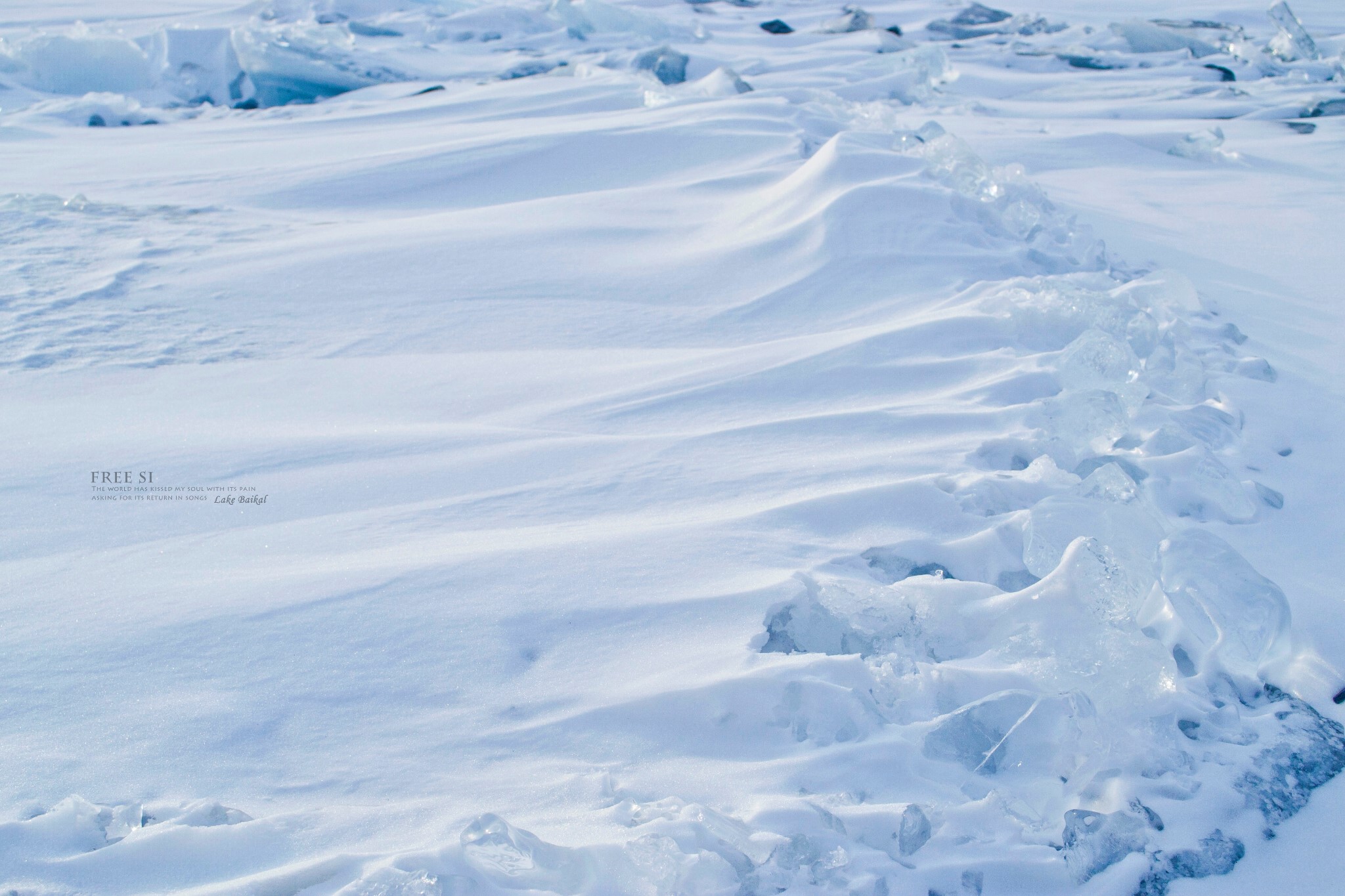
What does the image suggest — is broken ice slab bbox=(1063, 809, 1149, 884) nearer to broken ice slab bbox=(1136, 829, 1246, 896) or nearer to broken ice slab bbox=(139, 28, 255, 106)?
broken ice slab bbox=(1136, 829, 1246, 896)

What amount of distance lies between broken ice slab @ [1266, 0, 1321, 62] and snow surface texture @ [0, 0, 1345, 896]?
3241mm

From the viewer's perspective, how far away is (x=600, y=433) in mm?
2080

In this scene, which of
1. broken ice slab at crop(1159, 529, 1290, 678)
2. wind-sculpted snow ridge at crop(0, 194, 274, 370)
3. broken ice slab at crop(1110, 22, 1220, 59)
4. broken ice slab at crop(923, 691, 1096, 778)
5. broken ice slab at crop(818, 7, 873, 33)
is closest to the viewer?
broken ice slab at crop(923, 691, 1096, 778)

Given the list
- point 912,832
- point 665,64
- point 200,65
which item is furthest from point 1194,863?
point 200,65

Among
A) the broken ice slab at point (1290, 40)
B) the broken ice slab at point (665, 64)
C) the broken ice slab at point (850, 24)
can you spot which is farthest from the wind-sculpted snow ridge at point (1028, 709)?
the broken ice slab at point (850, 24)

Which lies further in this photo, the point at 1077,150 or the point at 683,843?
the point at 1077,150

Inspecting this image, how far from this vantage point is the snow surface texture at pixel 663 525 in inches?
47.6

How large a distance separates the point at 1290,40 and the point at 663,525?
22.7 feet

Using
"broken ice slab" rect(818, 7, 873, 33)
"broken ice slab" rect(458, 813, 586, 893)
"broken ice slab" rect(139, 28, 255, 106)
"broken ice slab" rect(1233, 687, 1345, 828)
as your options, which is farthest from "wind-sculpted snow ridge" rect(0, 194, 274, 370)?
"broken ice slab" rect(818, 7, 873, 33)

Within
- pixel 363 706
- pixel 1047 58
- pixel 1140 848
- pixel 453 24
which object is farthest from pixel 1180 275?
pixel 453 24

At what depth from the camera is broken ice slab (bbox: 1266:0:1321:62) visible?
20.8 feet

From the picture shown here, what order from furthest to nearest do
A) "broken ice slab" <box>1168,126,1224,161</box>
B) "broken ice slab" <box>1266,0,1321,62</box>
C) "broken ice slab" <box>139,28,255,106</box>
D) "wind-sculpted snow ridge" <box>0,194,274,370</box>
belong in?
1. "broken ice slab" <box>1266,0,1321,62</box>
2. "broken ice slab" <box>139,28,255,106</box>
3. "broken ice slab" <box>1168,126,1224,161</box>
4. "wind-sculpted snow ridge" <box>0,194,274,370</box>

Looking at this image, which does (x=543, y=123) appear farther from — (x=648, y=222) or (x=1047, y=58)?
(x=1047, y=58)

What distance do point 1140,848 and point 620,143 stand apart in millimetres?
3410
